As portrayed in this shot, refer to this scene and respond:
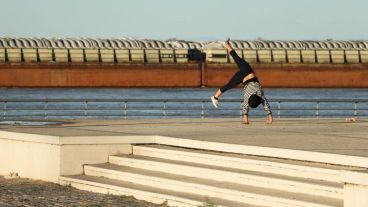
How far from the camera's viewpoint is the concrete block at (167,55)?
98.5 meters

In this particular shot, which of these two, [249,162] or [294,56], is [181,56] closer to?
[294,56]

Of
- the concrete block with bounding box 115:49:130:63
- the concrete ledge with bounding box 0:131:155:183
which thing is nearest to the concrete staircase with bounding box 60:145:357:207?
the concrete ledge with bounding box 0:131:155:183

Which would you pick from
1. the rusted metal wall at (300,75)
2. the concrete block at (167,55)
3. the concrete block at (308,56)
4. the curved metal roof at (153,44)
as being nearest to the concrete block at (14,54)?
the curved metal roof at (153,44)

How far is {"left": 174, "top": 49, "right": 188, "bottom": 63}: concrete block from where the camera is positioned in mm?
99750

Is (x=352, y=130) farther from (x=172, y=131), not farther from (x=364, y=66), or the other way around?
(x=364, y=66)

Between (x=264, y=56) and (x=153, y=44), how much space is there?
15.0 m

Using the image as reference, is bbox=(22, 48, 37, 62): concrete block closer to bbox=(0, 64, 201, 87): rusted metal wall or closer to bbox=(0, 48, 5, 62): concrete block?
bbox=(0, 48, 5, 62): concrete block

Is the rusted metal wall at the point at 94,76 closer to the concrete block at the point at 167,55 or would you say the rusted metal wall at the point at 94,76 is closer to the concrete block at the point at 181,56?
the concrete block at the point at 167,55

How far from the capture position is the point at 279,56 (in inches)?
3957

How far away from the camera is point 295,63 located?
9575cm

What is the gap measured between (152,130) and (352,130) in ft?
12.1

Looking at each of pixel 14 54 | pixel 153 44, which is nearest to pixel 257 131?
pixel 14 54

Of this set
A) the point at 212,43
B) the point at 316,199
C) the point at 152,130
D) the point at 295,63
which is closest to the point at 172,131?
the point at 152,130

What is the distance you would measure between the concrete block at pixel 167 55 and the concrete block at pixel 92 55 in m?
5.95
